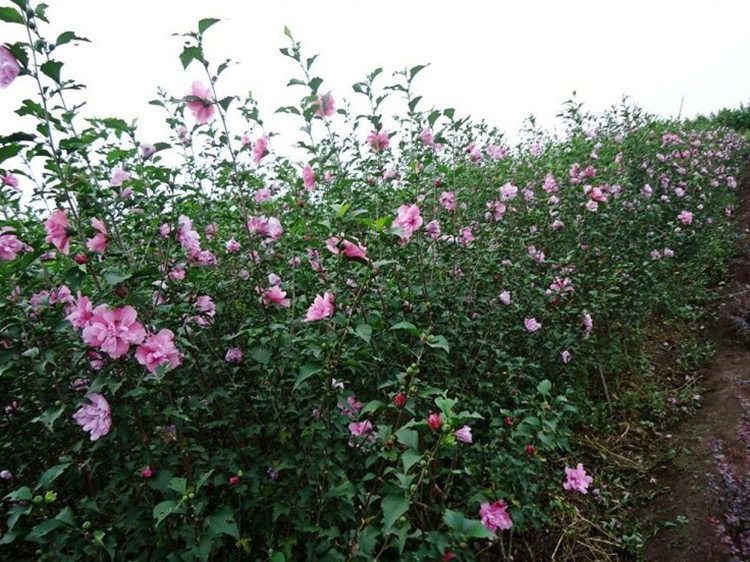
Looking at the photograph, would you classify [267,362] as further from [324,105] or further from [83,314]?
[324,105]

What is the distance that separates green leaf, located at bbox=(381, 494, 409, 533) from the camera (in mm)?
1162

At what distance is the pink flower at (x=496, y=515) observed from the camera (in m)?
1.59

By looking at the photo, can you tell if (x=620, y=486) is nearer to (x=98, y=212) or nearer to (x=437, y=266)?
(x=437, y=266)

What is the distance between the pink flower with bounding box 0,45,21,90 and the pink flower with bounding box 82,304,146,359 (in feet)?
2.52

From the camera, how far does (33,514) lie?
1334 mm

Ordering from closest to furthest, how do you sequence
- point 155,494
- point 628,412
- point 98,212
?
point 98,212, point 155,494, point 628,412

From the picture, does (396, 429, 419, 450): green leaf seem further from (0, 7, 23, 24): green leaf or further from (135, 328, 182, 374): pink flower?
(0, 7, 23, 24): green leaf

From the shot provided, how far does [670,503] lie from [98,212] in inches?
123

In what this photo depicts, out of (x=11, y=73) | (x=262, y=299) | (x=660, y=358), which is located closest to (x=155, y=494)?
(x=262, y=299)

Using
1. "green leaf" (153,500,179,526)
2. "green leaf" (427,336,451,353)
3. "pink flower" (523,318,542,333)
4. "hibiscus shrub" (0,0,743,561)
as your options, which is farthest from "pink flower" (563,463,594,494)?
"green leaf" (153,500,179,526)

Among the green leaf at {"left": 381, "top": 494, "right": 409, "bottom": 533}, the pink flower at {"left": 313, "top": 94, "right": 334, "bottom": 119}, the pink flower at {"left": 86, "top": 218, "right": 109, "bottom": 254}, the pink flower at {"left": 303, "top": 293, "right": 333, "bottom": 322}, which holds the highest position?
the pink flower at {"left": 313, "top": 94, "right": 334, "bottom": 119}

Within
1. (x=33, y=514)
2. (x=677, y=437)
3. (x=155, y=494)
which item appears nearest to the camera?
(x=33, y=514)

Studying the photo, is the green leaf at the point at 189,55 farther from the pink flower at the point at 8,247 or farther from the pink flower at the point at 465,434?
the pink flower at the point at 465,434

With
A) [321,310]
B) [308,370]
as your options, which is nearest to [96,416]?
[308,370]
